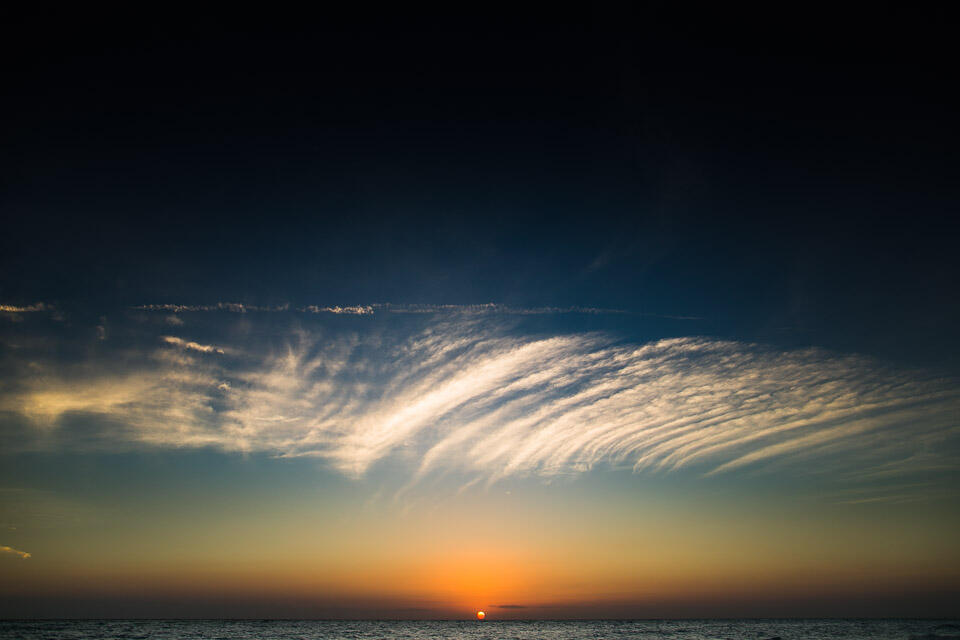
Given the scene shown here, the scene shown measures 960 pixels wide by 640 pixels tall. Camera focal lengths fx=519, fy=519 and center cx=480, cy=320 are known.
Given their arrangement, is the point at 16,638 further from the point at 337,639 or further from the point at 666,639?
the point at 666,639

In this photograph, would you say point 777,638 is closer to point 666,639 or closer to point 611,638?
Result: point 666,639

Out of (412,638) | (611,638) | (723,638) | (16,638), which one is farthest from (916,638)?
(16,638)

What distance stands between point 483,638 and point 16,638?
68.5 m

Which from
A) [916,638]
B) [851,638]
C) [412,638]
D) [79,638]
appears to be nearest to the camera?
[916,638]

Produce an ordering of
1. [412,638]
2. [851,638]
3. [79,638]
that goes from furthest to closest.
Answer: [412,638] → [851,638] → [79,638]

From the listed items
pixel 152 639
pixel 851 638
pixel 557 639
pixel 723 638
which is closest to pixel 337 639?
pixel 152 639

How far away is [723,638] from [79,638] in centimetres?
9913

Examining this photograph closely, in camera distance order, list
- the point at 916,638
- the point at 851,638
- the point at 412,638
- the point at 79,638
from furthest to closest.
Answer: the point at 412,638 < the point at 851,638 < the point at 79,638 < the point at 916,638

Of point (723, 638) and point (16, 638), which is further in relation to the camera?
point (723, 638)

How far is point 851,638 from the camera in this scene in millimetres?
82625

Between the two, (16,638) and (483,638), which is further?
(483,638)

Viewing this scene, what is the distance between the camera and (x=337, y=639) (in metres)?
84.2

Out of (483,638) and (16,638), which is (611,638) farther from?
(16,638)

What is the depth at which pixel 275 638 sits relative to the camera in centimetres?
8588
